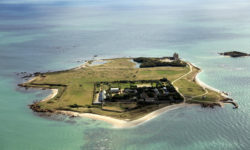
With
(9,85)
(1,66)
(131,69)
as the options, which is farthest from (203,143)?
(1,66)

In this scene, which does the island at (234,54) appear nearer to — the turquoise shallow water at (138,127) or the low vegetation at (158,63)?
the turquoise shallow water at (138,127)

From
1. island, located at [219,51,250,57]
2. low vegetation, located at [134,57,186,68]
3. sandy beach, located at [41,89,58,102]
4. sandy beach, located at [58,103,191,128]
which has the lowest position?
sandy beach, located at [58,103,191,128]

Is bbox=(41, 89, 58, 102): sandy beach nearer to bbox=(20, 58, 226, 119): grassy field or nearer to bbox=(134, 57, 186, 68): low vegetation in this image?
bbox=(20, 58, 226, 119): grassy field

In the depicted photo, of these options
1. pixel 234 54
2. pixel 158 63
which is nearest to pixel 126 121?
pixel 158 63

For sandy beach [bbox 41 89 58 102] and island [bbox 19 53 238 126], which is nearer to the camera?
island [bbox 19 53 238 126]

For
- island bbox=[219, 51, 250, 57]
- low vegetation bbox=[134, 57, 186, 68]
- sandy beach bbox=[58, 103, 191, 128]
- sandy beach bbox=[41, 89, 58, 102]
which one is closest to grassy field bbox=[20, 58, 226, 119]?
sandy beach bbox=[58, 103, 191, 128]

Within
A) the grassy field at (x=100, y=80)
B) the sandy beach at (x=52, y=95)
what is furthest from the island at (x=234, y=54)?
the sandy beach at (x=52, y=95)

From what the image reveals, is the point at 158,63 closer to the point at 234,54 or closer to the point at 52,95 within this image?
the point at 234,54
